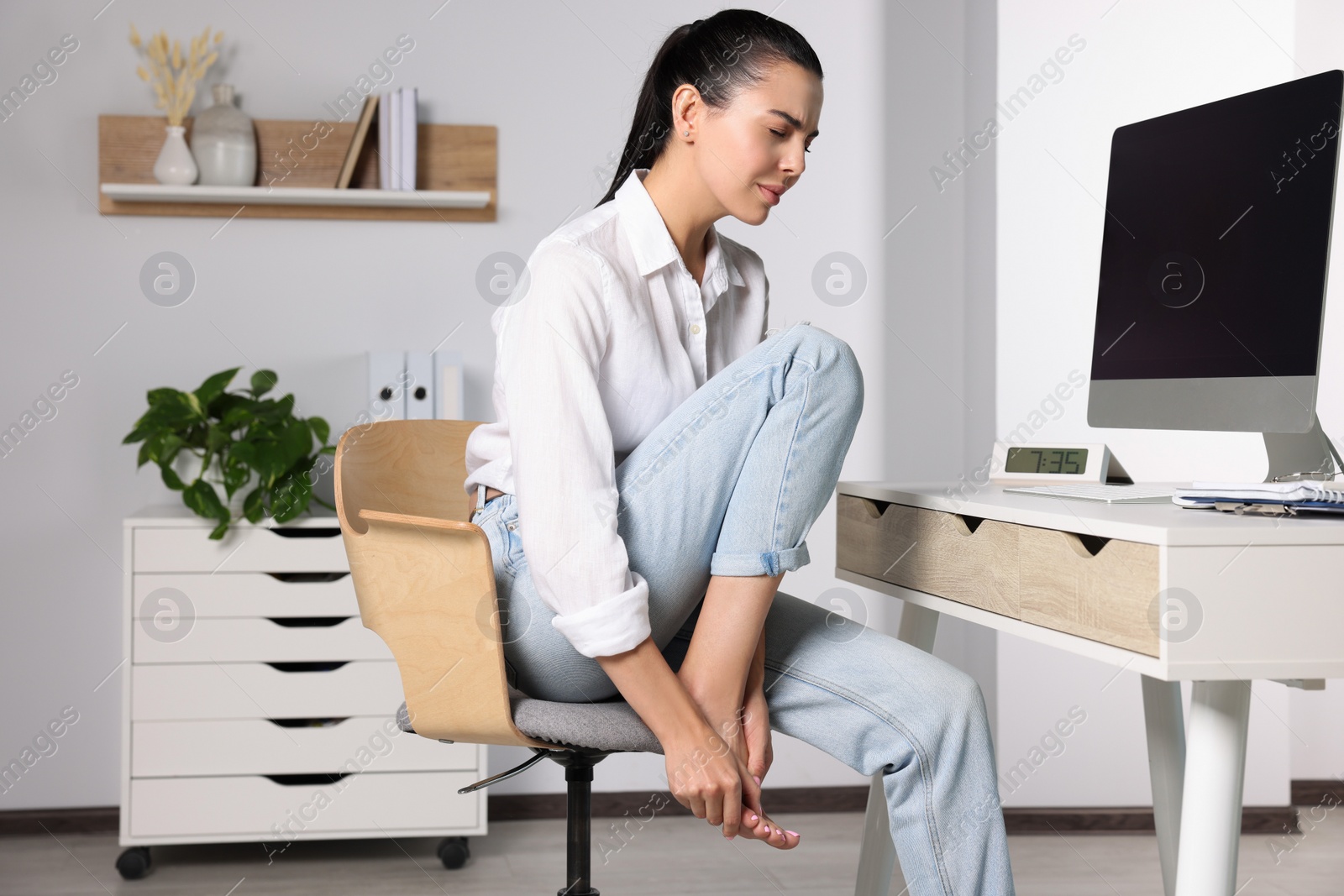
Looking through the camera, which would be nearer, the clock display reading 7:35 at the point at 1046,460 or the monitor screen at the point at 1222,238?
the monitor screen at the point at 1222,238

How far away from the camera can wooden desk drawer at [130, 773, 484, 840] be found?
2.17 m

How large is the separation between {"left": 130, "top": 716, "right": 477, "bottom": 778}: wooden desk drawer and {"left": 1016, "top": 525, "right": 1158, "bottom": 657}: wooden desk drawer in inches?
56.2

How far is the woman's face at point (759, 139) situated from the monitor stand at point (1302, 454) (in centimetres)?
59

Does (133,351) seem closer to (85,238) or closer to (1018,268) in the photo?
(85,238)

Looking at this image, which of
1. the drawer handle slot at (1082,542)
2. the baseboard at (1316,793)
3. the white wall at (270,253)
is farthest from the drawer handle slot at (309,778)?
the baseboard at (1316,793)

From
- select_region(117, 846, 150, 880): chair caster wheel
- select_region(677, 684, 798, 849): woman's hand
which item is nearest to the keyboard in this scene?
select_region(677, 684, 798, 849): woman's hand

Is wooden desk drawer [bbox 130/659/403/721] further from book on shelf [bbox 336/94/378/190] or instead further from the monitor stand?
the monitor stand

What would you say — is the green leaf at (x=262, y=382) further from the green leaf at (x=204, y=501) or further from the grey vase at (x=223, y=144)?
the grey vase at (x=223, y=144)

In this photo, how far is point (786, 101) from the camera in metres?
1.14

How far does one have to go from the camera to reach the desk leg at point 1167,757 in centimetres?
143

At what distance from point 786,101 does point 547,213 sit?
1.49m

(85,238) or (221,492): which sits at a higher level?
(85,238)


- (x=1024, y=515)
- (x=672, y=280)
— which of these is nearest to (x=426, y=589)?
(x=672, y=280)

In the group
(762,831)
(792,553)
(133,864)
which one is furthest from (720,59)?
(133,864)
